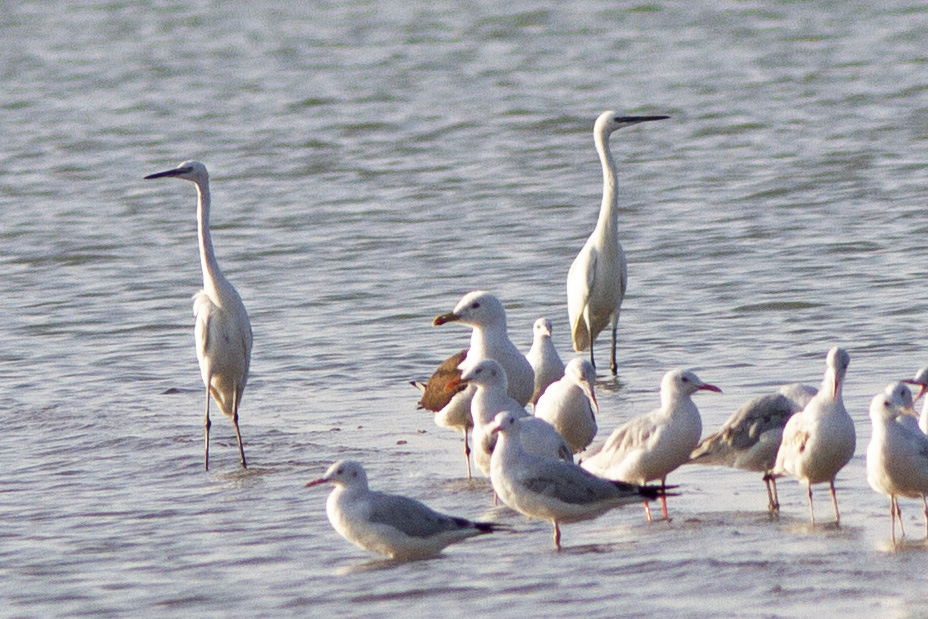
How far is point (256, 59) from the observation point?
3562 cm

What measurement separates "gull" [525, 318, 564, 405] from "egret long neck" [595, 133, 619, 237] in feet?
9.86

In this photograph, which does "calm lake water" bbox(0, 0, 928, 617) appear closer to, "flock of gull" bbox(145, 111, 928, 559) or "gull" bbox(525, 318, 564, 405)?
"flock of gull" bbox(145, 111, 928, 559)

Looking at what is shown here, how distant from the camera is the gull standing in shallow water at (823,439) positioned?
27.0 ft

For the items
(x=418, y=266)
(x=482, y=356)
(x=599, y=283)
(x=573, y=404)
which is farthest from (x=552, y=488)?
(x=418, y=266)

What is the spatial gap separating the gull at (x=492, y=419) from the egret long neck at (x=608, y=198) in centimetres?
454

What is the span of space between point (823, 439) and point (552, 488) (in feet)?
4.34

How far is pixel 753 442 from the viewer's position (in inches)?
348

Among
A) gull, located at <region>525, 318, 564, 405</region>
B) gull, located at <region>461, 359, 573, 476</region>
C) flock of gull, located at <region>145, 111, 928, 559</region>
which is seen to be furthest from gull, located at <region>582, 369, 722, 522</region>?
gull, located at <region>525, 318, 564, 405</region>

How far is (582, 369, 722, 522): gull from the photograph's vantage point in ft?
28.7

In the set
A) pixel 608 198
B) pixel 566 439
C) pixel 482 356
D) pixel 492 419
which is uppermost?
pixel 608 198

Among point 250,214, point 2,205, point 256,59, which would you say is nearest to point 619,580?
point 250,214

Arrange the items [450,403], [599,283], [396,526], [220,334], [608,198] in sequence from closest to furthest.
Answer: [396,526] → [450,403] → [220,334] → [599,283] → [608,198]

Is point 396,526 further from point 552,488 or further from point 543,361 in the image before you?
point 543,361

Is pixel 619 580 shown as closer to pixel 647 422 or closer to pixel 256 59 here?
pixel 647 422
